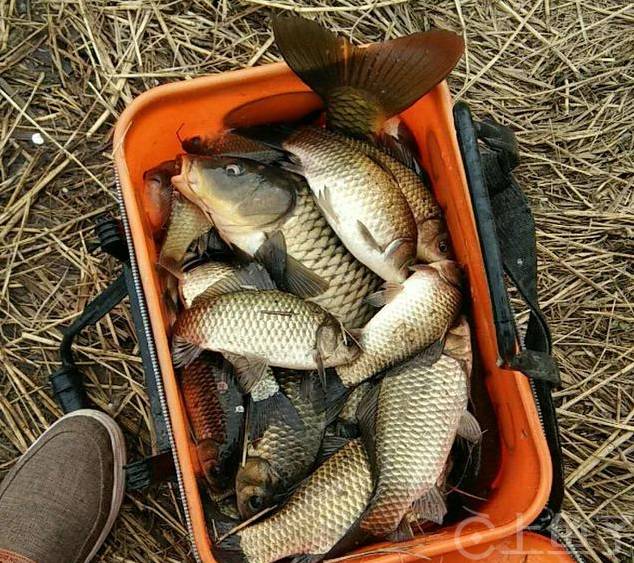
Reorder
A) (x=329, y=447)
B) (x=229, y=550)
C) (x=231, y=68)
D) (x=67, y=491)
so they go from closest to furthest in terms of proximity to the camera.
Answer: (x=229, y=550), (x=329, y=447), (x=67, y=491), (x=231, y=68)

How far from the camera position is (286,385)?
1465mm

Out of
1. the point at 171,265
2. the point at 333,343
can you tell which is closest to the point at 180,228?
the point at 171,265

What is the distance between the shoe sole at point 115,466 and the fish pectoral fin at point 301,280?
2.24ft

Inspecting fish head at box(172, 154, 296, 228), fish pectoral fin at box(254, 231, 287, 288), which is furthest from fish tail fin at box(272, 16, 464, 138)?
fish pectoral fin at box(254, 231, 287, 288)

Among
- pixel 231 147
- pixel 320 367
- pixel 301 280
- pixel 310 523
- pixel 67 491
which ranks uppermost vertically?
pixel 231 147

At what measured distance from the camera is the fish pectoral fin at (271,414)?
143 cm

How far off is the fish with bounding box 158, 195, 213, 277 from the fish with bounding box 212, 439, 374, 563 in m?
0.53

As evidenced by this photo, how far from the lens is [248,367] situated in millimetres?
1377

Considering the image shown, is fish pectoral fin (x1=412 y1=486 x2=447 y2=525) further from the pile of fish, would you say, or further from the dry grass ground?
the dry grass ground

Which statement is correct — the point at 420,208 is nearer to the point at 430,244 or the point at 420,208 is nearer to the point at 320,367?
the point at 430,244

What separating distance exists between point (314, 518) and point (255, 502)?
0.43 feet

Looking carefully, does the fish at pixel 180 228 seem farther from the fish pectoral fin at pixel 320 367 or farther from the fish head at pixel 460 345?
the fish head at pixel 460 345

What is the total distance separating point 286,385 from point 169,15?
3.67ft

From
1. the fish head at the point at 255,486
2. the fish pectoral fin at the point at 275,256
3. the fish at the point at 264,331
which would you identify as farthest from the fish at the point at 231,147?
the fish head at the point at 255,486
